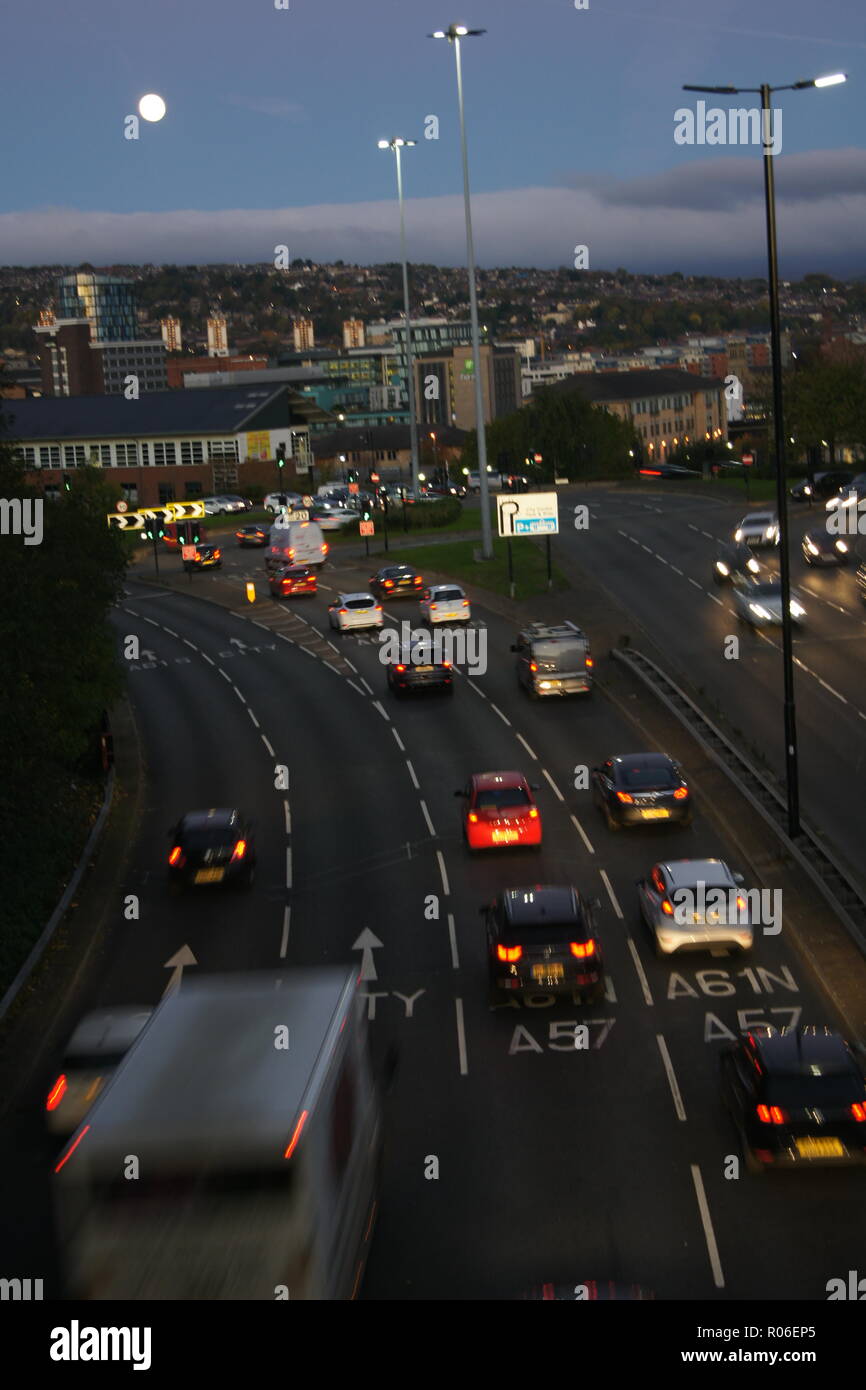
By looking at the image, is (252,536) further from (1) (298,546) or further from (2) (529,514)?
(2) (529,514)

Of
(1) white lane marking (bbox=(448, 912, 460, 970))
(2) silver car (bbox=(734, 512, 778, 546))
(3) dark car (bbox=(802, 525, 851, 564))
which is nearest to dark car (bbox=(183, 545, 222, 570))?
(2) silver car (bbox=(734, 512, 778, 546))

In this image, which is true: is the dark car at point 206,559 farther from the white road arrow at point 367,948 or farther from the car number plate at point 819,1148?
the car number plate at point 819,1148

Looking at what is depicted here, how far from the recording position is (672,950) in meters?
22.7

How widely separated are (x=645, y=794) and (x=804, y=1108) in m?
14.0

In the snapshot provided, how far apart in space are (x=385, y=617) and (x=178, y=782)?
65.7 ft

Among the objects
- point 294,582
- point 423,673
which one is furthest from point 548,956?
point 294,582

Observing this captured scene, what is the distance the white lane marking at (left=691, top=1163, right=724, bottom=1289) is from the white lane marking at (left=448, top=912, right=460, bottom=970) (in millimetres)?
7825

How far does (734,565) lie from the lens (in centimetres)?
5406

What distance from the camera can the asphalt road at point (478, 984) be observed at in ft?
46.9

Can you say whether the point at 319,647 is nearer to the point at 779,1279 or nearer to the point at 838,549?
the point at 838,549

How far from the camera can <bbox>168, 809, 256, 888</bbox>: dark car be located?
27.8 meters

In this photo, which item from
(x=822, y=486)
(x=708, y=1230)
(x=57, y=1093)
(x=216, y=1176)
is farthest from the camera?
(x=822, y=486)

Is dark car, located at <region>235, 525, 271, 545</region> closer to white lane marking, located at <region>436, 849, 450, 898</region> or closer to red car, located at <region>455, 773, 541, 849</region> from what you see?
white lane marking, located at <region>436, 849, 450, 898</region>

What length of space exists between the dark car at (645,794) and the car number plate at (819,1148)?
45.6 feet
